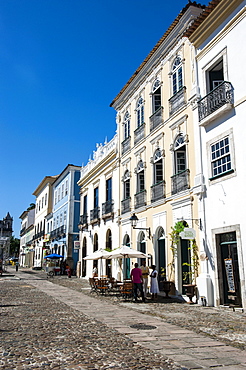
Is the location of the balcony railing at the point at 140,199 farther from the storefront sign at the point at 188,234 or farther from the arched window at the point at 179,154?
the storefront sign at the point at 188,234

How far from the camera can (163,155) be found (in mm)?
16484

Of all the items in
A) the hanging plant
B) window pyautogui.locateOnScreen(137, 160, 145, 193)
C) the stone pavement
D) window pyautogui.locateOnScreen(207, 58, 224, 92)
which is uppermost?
window pyautogui.locateOnScreen(207, 58, 224, 92)

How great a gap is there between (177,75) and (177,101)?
124 centimetres

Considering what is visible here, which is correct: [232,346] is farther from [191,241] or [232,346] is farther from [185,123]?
[185,123]

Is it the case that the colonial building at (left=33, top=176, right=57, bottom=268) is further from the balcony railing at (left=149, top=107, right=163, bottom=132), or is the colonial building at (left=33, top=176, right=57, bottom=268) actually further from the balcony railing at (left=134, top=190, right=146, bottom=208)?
the balcony railing at (left=149, top=107, right=163, bottom=132)

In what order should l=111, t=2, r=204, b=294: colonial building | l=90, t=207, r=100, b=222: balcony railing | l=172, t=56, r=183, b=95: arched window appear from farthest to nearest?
1. l=90, t=207, r=100, b=222: balcony railing
2. l=172, t=56, r=183, b=95: arched window
3. l=111, t=2, r=204, b=294: colonial building

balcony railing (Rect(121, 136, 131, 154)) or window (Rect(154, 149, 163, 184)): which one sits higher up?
balcony railing (Rect(121, 136, 131, 154))

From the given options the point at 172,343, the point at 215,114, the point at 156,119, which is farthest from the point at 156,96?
the point at 172,343

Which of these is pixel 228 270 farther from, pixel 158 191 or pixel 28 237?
pixel 28 237

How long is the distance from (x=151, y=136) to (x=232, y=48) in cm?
667

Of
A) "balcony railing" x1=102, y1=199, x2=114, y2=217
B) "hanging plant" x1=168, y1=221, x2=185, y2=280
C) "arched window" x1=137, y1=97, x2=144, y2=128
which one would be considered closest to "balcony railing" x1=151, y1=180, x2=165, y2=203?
"hanging plant" x1=168, y1=221, x2=185, y2=280

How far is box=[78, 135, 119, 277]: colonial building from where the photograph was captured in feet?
73.9

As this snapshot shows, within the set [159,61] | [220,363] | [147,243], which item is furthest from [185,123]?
[220,363]

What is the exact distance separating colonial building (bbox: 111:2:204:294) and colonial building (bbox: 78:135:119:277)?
4.35 ft
